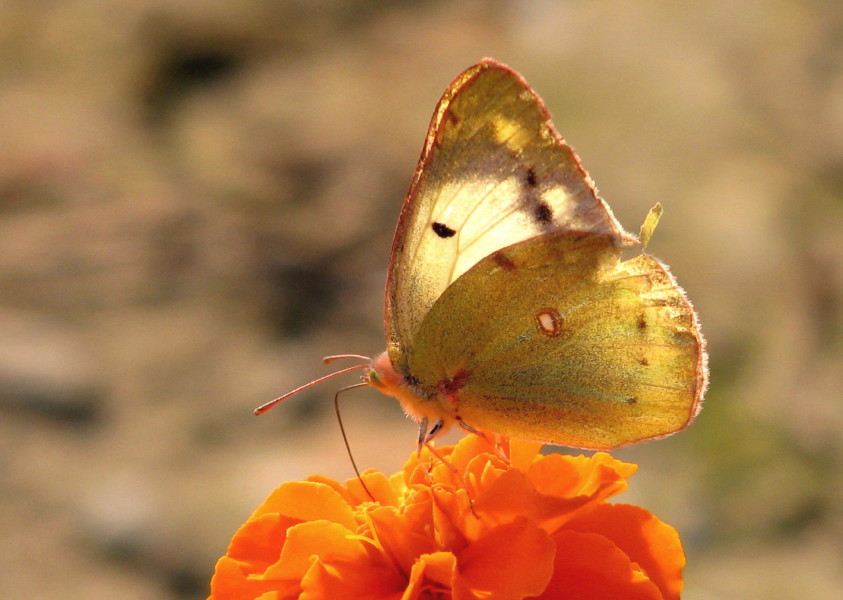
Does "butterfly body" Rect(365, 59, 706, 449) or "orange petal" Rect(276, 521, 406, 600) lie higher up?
"butterfly body" Rect(365, 59, 706, 449)

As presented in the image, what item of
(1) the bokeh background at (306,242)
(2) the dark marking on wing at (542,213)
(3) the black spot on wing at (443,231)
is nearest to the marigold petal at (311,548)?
(3) the black spot on wing at (443,231)

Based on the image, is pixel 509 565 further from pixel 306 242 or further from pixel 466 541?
pixel 306 242

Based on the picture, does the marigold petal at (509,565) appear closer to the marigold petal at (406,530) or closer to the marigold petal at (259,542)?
the marigold petal at (406,530)

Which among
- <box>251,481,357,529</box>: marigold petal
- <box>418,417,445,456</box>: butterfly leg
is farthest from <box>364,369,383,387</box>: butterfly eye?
<box>251,481,357,529</box>: marigold petal

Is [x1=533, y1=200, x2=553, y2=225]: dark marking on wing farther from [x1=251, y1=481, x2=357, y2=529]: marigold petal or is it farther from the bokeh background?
the bokeh background

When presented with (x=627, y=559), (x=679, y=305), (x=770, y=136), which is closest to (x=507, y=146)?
(x=679, y=305)

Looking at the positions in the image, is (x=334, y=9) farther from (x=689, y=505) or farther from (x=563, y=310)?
(x=563, y=310)
